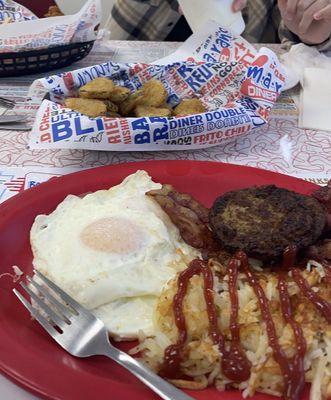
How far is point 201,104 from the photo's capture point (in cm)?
215

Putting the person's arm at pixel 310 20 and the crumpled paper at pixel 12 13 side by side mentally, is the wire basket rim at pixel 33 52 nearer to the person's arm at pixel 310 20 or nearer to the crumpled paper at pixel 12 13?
the crumpled paper at pixel 12 13

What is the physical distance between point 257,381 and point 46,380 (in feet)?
1.32

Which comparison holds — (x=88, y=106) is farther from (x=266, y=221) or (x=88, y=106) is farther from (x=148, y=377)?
(x=148, y=377)

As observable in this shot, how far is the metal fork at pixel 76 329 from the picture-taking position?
0.99 m

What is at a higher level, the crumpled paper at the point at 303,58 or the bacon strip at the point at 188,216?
the bacon strip at the point at 188,216

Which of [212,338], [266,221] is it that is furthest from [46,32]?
[212,338]

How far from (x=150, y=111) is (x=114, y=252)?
829 mm

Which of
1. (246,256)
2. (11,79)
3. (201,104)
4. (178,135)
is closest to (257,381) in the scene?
(246,256)

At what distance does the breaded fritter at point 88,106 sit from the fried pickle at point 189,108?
311mm

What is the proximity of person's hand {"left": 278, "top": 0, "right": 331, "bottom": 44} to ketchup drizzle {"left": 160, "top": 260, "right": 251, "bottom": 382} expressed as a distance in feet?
7.28

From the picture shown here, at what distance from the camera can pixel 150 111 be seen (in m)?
2.00

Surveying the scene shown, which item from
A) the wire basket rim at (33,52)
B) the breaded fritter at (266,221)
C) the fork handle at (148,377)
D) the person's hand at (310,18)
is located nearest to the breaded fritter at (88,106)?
the wire basket rim at (33,52)

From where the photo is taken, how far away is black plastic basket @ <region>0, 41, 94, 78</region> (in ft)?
7.98

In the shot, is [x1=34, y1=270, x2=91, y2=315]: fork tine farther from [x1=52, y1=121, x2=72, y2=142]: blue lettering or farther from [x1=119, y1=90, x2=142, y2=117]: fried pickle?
[x1=119, y1=90, x2=142, y2=117]: fried pickle
